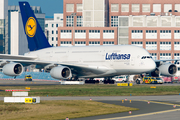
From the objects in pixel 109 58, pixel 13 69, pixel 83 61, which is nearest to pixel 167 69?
pixel 109 58

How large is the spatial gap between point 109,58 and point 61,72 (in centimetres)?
820

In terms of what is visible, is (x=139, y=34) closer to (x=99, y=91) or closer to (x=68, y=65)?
(x=68, y=65)

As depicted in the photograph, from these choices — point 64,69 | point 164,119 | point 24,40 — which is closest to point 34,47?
point 64,69

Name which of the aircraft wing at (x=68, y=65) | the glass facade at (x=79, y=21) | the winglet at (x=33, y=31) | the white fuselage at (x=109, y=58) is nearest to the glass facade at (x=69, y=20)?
the glass facade at (x=79, y=21)

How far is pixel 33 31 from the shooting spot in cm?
6938

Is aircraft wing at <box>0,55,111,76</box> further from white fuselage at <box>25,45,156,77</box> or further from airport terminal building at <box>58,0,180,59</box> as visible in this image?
airport terminal building at <box>58,0,180,59</box>

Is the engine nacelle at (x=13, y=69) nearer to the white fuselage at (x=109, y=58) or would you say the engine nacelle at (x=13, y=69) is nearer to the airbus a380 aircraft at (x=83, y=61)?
the airbus a380 aircraft at (x=83, y=61)

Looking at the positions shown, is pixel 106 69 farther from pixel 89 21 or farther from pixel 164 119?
pixel 89 21

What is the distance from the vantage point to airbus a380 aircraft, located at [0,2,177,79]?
56.3 m

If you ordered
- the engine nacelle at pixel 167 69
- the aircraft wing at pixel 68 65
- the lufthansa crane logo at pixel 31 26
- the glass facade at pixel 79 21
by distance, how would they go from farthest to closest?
the glass facade at pixel 79 21
the lufthansa crane logo at pixel 31 26
the engine nacelle at pixel 167 69
the aircraft wing at pixel 68 65

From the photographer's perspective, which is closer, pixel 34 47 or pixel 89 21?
pixel 34 47

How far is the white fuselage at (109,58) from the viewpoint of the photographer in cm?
5603

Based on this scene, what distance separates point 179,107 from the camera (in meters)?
24.5

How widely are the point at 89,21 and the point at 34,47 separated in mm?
87105
